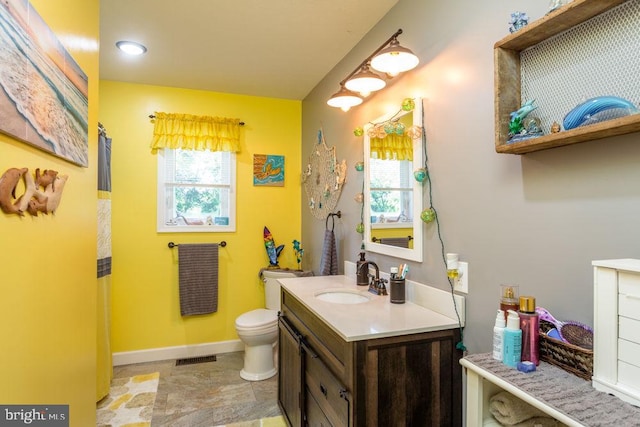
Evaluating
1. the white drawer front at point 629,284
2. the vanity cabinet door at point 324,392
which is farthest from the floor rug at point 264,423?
the white drawer front at point 629,284

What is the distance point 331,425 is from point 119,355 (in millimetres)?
2423

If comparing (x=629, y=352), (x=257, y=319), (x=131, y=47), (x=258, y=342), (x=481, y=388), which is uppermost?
(x=131, y=47)

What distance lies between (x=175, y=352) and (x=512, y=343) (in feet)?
9.83

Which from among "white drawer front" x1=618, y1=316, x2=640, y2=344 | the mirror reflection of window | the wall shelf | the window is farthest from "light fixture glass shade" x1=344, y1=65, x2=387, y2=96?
the window

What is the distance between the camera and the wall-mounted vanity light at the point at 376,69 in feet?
5.25

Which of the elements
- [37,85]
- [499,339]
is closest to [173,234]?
[37,85]

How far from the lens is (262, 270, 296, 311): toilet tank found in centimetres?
312

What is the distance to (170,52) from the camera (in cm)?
250

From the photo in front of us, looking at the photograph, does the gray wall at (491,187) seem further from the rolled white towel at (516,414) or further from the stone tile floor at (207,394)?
the stone tile floor at (207,394)

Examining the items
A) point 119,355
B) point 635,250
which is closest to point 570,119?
point 635,250

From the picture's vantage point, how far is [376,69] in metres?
1.75

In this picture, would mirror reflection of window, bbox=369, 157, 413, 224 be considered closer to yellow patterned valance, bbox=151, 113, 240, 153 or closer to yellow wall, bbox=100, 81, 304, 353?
yellow wall, bbox=100, 81, 304, 353

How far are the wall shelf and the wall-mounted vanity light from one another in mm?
542

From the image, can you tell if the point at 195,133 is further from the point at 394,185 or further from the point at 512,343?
the point at 512,343
